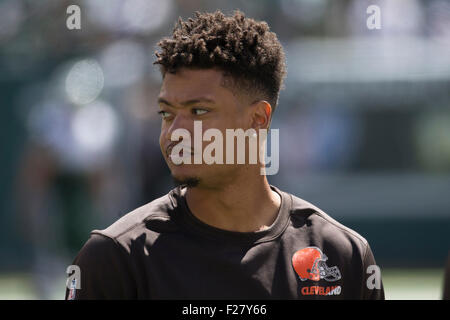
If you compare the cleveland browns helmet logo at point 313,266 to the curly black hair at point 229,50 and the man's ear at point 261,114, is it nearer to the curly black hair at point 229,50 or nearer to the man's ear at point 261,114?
the man's ear at point 261,114

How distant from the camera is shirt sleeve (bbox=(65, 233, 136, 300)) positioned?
9.74 ft

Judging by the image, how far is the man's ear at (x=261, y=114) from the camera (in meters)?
3.35

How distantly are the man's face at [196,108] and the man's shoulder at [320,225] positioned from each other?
0.40 metres

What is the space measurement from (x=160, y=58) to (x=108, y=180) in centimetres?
810

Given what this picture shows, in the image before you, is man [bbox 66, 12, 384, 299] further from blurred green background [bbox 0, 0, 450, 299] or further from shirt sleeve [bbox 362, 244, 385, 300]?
blurred green background [bbox 0, 0, 450, 299]

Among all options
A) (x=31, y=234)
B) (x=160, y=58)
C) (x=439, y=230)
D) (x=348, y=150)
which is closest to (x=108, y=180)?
(x=31, y=234)

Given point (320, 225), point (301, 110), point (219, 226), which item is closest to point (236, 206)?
point (219, 226)

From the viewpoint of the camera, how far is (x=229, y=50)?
3217mm

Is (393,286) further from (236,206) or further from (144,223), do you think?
(144,223)

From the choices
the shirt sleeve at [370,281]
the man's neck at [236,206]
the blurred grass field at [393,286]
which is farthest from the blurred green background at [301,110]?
the shirt sleeve at [370,281]

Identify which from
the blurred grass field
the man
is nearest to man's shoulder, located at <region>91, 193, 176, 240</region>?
the man

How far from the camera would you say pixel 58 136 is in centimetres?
1121

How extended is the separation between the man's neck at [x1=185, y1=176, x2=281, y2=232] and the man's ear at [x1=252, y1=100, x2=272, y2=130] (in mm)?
245

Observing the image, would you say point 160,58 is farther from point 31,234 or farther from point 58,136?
point 58,136
